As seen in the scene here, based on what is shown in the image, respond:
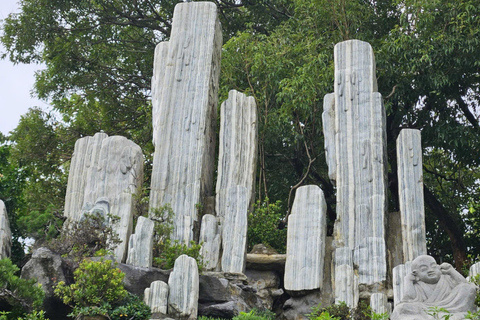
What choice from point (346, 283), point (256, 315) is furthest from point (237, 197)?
point (256, 315)

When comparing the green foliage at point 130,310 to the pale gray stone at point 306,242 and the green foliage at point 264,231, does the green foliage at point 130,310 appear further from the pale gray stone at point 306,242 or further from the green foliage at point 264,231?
the green foliage at point 264,231

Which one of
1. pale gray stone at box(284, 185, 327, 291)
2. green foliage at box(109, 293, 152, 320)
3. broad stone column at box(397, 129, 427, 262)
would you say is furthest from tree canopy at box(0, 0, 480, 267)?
green foliage at box(109, 293, 152, 320)

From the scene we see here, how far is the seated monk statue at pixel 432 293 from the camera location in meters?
11.1

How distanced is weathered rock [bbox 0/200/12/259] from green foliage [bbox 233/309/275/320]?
407 centimetres

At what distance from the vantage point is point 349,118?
15.1m

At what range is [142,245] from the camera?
45.4ft

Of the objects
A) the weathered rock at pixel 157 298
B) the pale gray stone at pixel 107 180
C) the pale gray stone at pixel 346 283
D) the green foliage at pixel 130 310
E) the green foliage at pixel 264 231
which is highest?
the pale gray stone at pixel 107 180

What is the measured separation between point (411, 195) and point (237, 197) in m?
2.72

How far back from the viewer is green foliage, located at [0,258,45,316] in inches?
483

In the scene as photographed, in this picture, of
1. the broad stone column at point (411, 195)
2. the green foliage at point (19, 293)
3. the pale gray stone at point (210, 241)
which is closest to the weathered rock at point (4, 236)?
the green foliage at point (19, 293)

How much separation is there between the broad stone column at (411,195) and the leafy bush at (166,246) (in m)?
3.16

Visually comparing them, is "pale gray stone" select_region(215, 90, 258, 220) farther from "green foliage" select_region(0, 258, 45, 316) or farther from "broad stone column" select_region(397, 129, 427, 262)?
"green foliage" select_region(0, 258, 45, 316)

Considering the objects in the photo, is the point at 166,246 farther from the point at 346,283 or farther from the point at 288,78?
the point at 288,78

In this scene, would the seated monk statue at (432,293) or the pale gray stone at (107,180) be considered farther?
the pale gray stone at (107,180)
